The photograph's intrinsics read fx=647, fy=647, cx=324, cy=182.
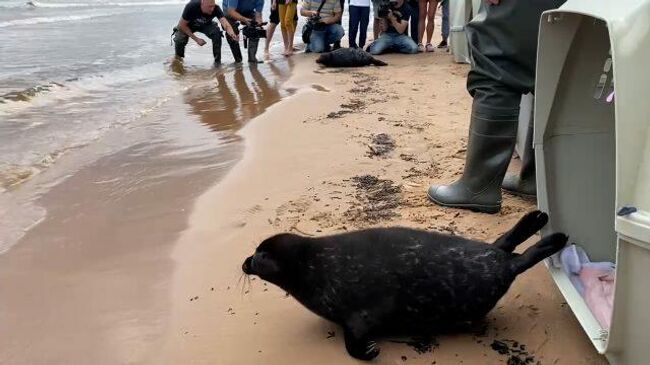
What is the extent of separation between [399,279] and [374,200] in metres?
1.66

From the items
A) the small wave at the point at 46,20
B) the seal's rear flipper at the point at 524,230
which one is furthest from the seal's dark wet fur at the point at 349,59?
the small wave at the point at 46,20

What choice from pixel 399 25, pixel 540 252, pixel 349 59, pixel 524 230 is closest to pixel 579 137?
pixel 524 230

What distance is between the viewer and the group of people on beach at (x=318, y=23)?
12.7 m

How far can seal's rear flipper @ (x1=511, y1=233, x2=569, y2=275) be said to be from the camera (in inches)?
105

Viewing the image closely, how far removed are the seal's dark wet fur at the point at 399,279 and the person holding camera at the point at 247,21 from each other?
34.1 feet

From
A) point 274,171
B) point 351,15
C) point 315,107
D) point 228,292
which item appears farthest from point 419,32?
point 228,292

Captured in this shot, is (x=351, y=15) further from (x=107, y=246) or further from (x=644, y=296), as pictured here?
(x=644, y=296)

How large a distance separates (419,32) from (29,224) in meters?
10.2

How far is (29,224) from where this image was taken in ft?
15.0

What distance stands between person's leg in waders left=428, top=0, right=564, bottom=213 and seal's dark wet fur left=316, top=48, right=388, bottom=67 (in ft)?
25.2

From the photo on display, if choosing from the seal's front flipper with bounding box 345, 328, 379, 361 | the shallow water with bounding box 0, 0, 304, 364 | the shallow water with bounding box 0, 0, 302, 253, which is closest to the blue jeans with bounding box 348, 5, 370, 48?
the shallow water with bounding box 0, 0, 304, 364

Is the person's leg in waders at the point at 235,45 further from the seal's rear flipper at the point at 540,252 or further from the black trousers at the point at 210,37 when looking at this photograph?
the seal's rear flipper at the point at 540,252

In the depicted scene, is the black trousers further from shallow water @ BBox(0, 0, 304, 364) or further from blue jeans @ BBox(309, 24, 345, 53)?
blue jeans @ BBox(309, 24, 345, 53)

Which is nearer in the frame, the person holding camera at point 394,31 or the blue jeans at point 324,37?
the person holding camera at point 394,31
